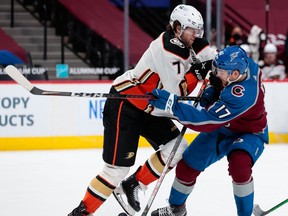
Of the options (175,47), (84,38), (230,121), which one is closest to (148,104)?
(175,47)

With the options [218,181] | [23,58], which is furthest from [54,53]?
[218,181]

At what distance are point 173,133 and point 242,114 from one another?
1.68ft

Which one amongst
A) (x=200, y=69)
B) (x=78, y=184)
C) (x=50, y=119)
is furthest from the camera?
(x=50, y=119)

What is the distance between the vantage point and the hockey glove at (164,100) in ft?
11.5

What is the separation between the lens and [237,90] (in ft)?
11.4

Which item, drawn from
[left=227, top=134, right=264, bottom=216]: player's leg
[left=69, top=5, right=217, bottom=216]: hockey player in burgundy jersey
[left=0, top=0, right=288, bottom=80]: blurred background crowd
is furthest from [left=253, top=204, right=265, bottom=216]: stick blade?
[left=0, top=0, right=288, bottom=80]: blurred background crowd

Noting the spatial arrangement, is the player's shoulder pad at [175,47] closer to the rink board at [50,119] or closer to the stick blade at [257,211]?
the stick blade at [257,211]

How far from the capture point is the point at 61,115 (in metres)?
6.71

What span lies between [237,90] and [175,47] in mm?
382

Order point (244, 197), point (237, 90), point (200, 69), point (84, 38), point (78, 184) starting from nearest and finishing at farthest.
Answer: point (237, 90) → point (244, 197) → point (200, 69) → point (78, 184) → point (84, 38)

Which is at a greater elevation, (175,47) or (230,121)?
(175,47)

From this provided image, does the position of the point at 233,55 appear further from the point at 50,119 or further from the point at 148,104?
the point at 50,119

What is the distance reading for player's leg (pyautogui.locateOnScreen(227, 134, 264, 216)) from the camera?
3.54 meters

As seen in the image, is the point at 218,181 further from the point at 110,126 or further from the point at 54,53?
the point at 54,53
